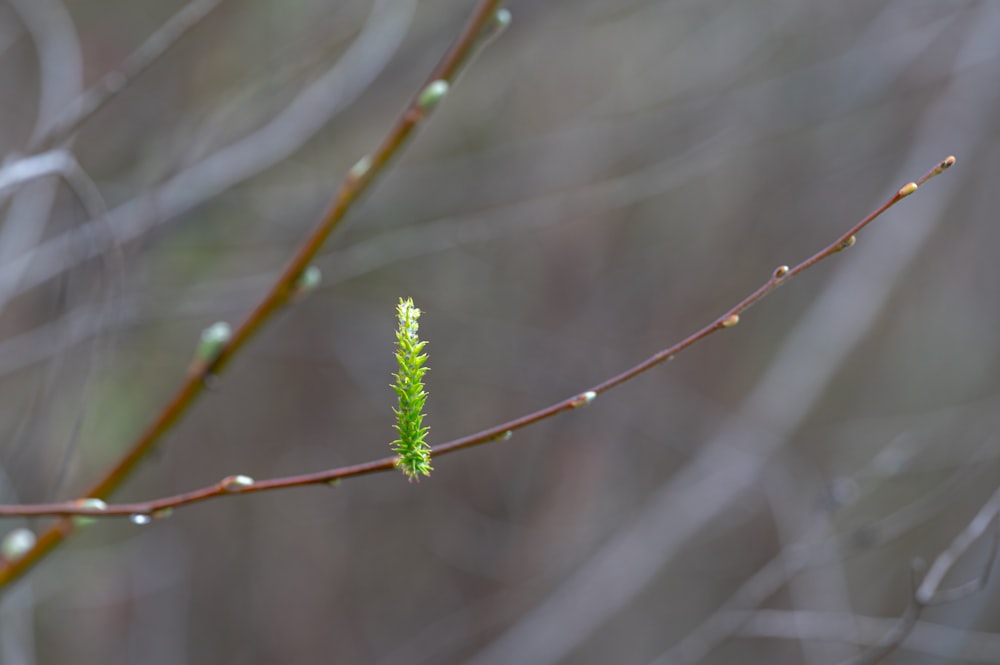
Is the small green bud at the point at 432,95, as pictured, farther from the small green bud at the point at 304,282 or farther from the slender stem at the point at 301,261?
the small green bud at the point at 304,282

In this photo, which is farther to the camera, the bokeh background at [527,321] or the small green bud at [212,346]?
the bokeh background at [527,321]

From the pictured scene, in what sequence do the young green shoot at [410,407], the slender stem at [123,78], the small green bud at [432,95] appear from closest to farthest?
the young green shoot at [410,407] → the small green bud at [432,95] → the slender stem at [123,78]

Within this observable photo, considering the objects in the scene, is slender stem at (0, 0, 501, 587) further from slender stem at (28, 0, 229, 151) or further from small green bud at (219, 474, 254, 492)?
slender stem at (28, 0, 229, 151)

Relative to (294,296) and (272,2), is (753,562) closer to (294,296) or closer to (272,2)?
(272,2)

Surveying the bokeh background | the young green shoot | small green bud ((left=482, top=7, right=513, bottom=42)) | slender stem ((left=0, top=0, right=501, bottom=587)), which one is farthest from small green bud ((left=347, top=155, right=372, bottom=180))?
the bokeh background

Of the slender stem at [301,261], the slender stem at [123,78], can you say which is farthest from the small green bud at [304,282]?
the slender stem at [123,78]

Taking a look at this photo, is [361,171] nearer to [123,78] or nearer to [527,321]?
[123,78]
